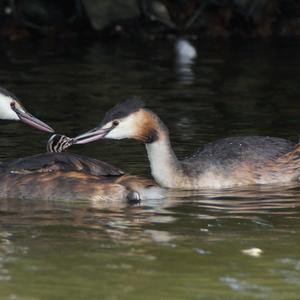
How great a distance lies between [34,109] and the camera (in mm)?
12836

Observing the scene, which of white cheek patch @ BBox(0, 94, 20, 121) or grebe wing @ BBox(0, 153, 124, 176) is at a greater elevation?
white cheek patch @ BBox(0, 94, 20, 121)

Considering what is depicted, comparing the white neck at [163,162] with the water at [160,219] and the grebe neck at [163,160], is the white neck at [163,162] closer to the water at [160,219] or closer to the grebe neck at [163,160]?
the grebe neck at [163,160]

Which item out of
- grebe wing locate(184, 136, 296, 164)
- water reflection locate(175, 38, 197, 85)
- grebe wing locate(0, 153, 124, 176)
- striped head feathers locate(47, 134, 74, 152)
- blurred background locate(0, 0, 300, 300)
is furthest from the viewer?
water reflection locate(175, 38, 197, 85)

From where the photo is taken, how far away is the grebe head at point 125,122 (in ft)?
30.1

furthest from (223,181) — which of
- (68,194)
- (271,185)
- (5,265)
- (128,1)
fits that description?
(128,1)

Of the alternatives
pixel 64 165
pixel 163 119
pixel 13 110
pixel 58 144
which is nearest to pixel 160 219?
pixel 64 165

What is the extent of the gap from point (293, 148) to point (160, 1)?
854 cm

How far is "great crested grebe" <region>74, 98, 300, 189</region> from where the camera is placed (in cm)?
922

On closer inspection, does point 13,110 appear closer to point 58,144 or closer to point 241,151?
point 58,144

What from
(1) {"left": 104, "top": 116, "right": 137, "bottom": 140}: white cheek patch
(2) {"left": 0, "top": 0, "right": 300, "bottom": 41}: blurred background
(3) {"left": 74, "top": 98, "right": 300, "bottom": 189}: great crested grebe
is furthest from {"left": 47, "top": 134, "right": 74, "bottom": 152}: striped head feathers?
(2) {"left": 0, "top": 0, "right": 300, "bottom": 41}: blurred background

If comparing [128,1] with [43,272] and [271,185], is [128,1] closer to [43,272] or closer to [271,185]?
[271,185]

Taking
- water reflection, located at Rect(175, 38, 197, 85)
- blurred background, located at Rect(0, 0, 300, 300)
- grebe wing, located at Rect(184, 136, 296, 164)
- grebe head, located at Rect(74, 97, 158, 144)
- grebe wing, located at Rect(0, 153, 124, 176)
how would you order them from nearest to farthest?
Answer: blurred background, located at Rect(0, 0, 300, 300) < grebe wing, located at Rect(0, 153, 124, 176) < grebe head, located at Rect(74, 97, 158, 144) < grebe wing, located at Rect(184, 136, 296, 164) < water reflection, located at Rect(175, 38, 197, 85)

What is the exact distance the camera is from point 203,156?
379 inches

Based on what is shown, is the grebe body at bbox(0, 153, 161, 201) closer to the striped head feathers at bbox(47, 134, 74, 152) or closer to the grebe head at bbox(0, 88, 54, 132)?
the striped head feathers at bbox(47, 134, 74, 152)
